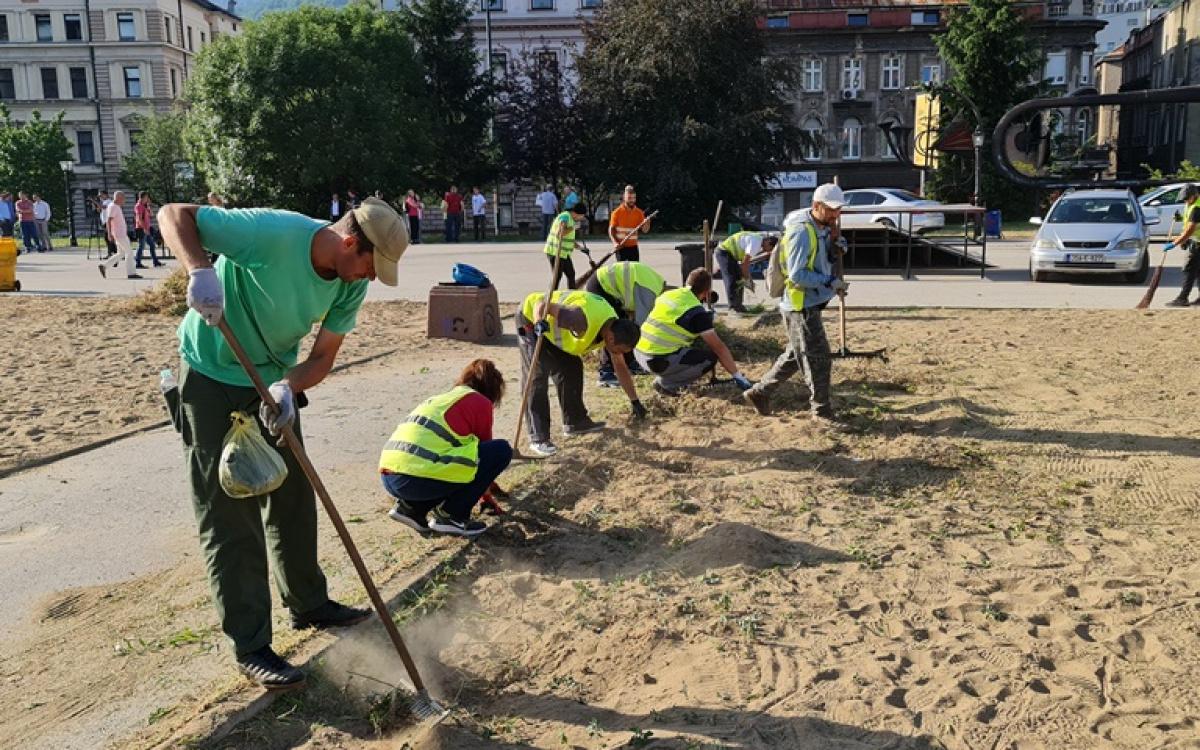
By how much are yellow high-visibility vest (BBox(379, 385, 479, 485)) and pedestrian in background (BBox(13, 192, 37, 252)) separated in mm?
31248

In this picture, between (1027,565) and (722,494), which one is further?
(722,494)

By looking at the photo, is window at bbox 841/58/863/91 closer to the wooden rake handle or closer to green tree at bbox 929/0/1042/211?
green tree at bbox 929/0/1042/211

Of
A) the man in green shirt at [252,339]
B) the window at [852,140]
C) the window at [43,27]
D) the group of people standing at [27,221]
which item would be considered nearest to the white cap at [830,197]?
the man in green shirt at [252,339]

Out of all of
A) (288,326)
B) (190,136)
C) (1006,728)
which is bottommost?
(1006,728)

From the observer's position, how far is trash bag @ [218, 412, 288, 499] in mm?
3615

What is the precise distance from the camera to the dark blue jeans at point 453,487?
5324 mm

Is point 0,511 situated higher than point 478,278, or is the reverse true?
point 478,278

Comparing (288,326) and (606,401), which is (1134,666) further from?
(606,401)

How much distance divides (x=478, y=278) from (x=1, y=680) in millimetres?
8632

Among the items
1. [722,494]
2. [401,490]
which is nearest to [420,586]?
[401,490]

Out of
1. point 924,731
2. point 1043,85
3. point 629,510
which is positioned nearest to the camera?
point 924,731

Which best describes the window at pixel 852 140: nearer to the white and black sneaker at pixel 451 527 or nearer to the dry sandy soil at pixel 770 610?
the dry sandy soil at pixel 770 610

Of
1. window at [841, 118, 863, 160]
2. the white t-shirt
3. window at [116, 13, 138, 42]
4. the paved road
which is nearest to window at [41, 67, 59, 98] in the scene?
window at [116, 13, 138, 42]

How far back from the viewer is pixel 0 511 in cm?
618
